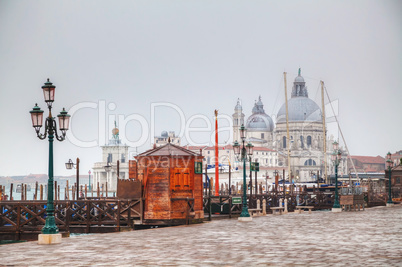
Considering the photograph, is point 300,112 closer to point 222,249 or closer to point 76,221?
point 76,221

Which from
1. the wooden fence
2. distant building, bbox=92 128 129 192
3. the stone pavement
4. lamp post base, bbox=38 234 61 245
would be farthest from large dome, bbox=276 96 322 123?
lamp post base, bbox=38 234 61 245

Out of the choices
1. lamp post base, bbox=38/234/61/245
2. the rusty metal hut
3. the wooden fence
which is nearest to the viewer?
lamp post base, bbox=38/234/61/245

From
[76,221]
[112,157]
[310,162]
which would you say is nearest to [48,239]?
[76,221]

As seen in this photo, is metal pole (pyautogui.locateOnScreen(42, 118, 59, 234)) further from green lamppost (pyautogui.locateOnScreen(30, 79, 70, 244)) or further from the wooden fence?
the wooden fence

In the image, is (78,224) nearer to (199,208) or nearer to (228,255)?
(199,208)

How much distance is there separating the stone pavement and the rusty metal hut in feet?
14.7

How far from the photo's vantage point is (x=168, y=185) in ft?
85.7

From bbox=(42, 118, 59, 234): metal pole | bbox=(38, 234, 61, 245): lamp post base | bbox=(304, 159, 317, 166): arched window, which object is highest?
bbox=(304, 159, 317, 166): arched window

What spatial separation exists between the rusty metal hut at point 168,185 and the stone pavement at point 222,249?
4.48 m

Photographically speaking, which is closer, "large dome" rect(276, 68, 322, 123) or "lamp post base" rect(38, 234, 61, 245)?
→ "lamp post base" rect(38, 234, 61, 245)

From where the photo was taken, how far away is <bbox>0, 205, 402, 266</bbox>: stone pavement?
13617 millimetres

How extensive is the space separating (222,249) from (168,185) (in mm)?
10247

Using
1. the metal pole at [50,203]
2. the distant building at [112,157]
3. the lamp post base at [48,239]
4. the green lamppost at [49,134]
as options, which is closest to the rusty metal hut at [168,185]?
the green lamppost at [49,134]

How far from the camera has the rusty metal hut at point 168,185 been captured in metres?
26.1
